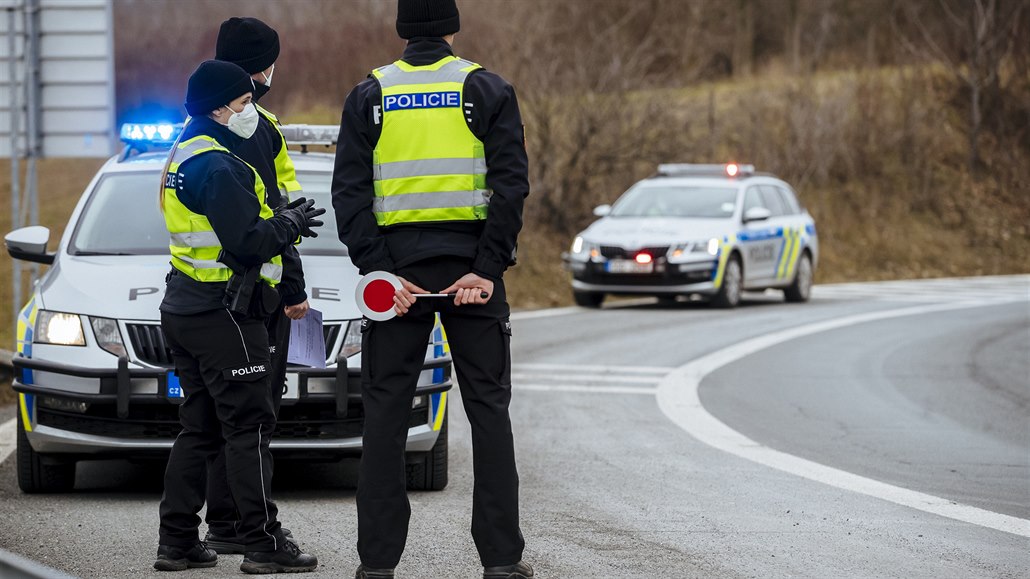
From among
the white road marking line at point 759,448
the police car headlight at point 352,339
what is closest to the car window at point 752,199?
the white road marking line at point 759,448

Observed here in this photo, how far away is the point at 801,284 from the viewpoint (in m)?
21.0

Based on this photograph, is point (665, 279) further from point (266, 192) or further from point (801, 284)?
point (266, 192)

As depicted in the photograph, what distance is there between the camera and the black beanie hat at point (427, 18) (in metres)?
4.88

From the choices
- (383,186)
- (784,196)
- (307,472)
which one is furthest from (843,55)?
(383,186)

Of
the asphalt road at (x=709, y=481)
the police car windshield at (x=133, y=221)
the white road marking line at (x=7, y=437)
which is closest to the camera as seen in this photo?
the asphalt road at (x=709, y=481)

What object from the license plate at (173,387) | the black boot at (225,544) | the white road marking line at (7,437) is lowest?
the white road marking line at (7,437)

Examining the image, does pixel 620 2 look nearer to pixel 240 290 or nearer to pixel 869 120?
pixel 869 120

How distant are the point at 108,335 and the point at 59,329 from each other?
0.25 metres

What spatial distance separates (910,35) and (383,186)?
36.6m

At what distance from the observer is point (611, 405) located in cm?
1078

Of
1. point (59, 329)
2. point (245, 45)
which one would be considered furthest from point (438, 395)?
point (245, 45)

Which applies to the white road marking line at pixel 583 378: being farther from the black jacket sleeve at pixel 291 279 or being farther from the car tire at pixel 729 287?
the car tire at pixel 729 287

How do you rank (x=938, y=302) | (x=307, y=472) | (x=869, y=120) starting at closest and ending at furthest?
(x=307, y=472) → (x=938, y=302) → (x=869, y=120)

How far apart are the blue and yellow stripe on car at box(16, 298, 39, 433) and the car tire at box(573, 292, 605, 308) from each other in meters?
13.0
